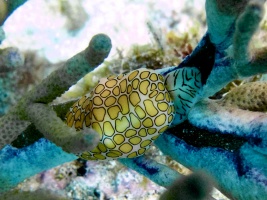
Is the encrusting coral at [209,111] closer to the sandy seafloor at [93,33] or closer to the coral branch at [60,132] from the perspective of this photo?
the coral branch at [60,132]

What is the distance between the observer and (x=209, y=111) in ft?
5.29

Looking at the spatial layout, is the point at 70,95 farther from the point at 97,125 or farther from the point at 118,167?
the point at 97,125

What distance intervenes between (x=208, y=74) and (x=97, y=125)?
58cm

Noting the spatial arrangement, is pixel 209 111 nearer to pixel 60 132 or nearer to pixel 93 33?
pixel 60 132

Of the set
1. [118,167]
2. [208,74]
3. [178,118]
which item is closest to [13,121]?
[178,118]

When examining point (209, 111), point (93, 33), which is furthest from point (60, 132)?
point (93, 33)

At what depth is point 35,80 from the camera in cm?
304

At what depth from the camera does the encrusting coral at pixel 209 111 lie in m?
1.23

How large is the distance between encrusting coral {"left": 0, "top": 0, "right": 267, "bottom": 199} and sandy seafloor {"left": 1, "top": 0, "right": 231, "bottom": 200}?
3.20 ft

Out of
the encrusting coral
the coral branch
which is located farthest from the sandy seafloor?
the coral branch

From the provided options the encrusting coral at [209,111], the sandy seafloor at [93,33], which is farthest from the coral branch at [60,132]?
the sandy seafloor at [93,33]

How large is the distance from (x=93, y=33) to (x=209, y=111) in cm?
193

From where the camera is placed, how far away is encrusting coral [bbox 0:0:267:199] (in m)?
1.23

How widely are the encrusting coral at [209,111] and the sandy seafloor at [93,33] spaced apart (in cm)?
97
